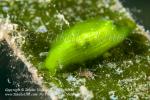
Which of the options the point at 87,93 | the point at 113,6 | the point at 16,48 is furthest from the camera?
the point at 113,6

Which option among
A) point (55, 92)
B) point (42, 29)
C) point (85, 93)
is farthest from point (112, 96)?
point (42, 29)

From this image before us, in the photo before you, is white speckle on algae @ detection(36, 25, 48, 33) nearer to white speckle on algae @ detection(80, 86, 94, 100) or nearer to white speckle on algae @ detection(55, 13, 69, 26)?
white speckle on algae @ detection(55, 13, 69, 26)

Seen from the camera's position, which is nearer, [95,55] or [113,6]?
[95,55]

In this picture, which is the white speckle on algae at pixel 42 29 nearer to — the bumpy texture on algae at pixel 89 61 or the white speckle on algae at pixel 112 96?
the bumpy texture on algae at pixel 89 61

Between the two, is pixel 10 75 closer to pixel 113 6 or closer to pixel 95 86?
pixel 95 86

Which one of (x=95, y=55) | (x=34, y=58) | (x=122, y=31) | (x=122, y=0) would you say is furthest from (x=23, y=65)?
(x=122, y=0)

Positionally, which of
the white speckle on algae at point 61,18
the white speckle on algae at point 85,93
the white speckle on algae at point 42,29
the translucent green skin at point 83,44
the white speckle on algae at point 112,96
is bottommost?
the white speckle on algae at point 112,96

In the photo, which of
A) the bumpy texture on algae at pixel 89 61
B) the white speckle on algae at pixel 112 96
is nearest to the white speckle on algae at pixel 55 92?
the bumpy texture on algae at pixel 89 61

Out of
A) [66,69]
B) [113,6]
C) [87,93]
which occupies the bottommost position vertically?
[87,93]
